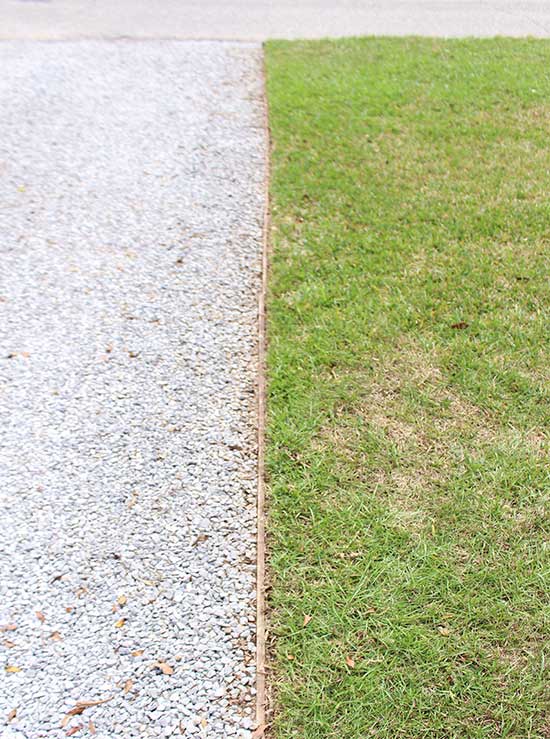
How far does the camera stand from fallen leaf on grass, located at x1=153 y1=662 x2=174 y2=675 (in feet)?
8.34

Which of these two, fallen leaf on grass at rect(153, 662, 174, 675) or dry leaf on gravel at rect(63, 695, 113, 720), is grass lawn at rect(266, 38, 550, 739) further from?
dry leaf on gravel at rect(63, 695, 113, 720)

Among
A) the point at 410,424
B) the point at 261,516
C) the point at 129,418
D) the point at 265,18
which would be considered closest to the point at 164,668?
the point at 261,516

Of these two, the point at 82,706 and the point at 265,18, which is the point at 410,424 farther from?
the point at 265,18

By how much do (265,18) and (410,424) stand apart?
7286 mm

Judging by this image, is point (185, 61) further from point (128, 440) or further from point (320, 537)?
point (320, 537)

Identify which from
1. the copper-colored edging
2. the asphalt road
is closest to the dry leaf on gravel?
the copper-colored edging

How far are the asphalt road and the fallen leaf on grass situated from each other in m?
7.58

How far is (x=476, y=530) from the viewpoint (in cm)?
293

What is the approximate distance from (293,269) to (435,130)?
7.75ft

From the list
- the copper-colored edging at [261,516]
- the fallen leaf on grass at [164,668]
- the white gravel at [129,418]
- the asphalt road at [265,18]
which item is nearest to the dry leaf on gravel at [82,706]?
the white gravel at [129,418]

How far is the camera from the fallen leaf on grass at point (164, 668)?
2541 millimetres

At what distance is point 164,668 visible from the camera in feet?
8.37

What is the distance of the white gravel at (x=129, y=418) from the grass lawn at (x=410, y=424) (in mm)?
223

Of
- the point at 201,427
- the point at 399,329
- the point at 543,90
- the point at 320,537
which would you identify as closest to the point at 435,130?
the point at 543,90
